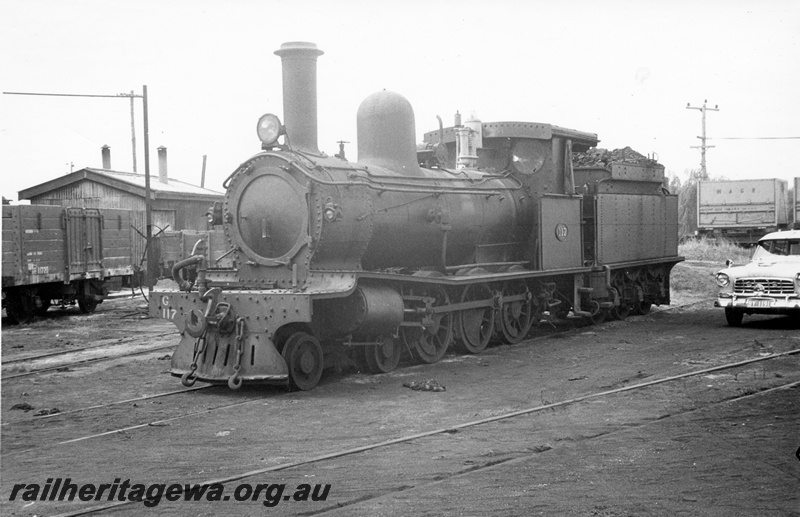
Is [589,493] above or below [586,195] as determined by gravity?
below

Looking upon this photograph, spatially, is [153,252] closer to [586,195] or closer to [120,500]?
[586,195]

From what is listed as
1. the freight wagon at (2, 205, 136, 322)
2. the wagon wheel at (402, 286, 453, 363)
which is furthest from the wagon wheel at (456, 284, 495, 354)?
the freight wagon at (2, 205, 136, 322)

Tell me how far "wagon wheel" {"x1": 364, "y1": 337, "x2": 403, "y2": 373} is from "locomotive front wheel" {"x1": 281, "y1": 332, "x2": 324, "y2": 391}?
884mm

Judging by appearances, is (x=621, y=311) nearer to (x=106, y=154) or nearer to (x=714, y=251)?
(x=714, y=251)

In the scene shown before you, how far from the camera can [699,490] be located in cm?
549

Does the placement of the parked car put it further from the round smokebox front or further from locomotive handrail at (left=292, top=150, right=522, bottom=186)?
the round smokebox front

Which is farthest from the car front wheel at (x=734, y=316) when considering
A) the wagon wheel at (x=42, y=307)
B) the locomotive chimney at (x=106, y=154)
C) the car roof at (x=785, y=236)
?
the locomotive chimney at (x=106, y=154)

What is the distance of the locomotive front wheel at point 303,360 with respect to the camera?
9219 millimetres

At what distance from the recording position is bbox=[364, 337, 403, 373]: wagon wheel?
34.0 feet

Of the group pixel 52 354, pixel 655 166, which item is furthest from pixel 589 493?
pixel 655 166

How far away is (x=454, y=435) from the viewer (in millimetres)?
7152

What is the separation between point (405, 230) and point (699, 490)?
589 centimetres

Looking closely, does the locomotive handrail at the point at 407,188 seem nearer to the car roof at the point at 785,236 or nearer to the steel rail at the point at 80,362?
the steel rail at the point at 80,362

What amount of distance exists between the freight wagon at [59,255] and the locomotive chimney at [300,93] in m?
9.19
